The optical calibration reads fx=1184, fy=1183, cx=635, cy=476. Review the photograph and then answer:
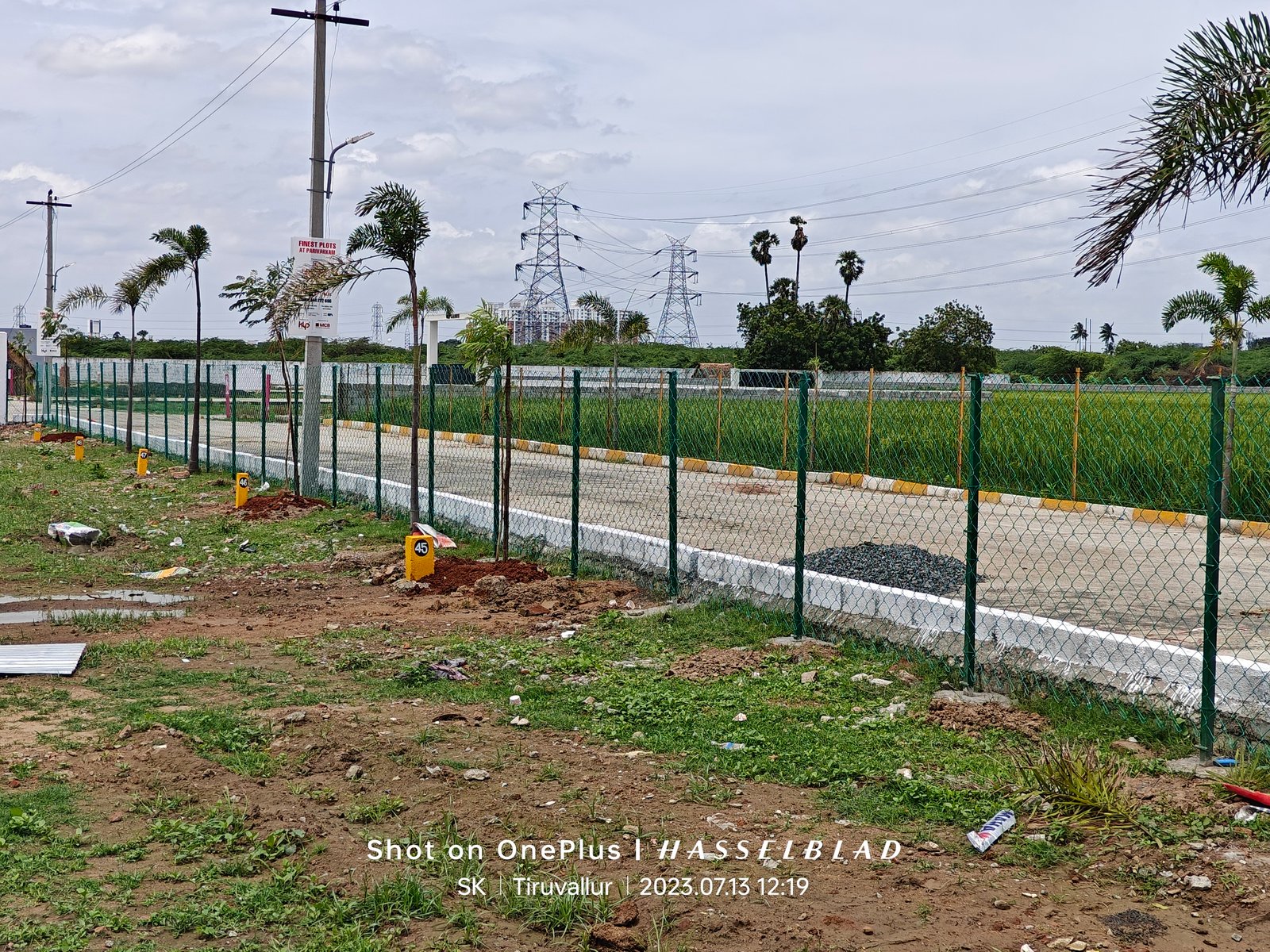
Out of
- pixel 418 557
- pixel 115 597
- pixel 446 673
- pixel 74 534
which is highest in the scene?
pixel 418 557

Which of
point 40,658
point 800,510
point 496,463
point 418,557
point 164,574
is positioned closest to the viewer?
point 40,658

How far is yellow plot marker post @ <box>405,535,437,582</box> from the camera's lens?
1126cm

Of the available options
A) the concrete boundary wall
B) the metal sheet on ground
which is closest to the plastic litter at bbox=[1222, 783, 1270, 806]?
the concrete boundary wall

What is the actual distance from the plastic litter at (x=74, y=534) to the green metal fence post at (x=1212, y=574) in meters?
12.3

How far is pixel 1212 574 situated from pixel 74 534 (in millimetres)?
12419

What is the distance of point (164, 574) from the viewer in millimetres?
12273

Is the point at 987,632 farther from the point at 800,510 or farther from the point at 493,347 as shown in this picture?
the point at 493,347

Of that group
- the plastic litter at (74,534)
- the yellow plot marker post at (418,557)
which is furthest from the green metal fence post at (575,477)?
the plastic litter at (74,534)

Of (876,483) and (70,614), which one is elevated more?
(876,483)

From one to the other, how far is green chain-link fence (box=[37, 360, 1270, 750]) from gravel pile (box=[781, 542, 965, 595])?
0.03 m

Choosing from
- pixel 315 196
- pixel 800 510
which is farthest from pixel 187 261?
pixel 800 510

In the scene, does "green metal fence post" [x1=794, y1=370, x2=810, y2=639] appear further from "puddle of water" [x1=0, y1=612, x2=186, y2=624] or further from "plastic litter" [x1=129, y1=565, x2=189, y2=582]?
"plastic litter" [x1=129, y1=565, x2=189, y2=582]

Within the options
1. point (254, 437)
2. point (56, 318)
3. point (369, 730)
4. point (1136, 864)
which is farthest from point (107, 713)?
point (56, 318)

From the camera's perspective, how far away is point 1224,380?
5691mm
